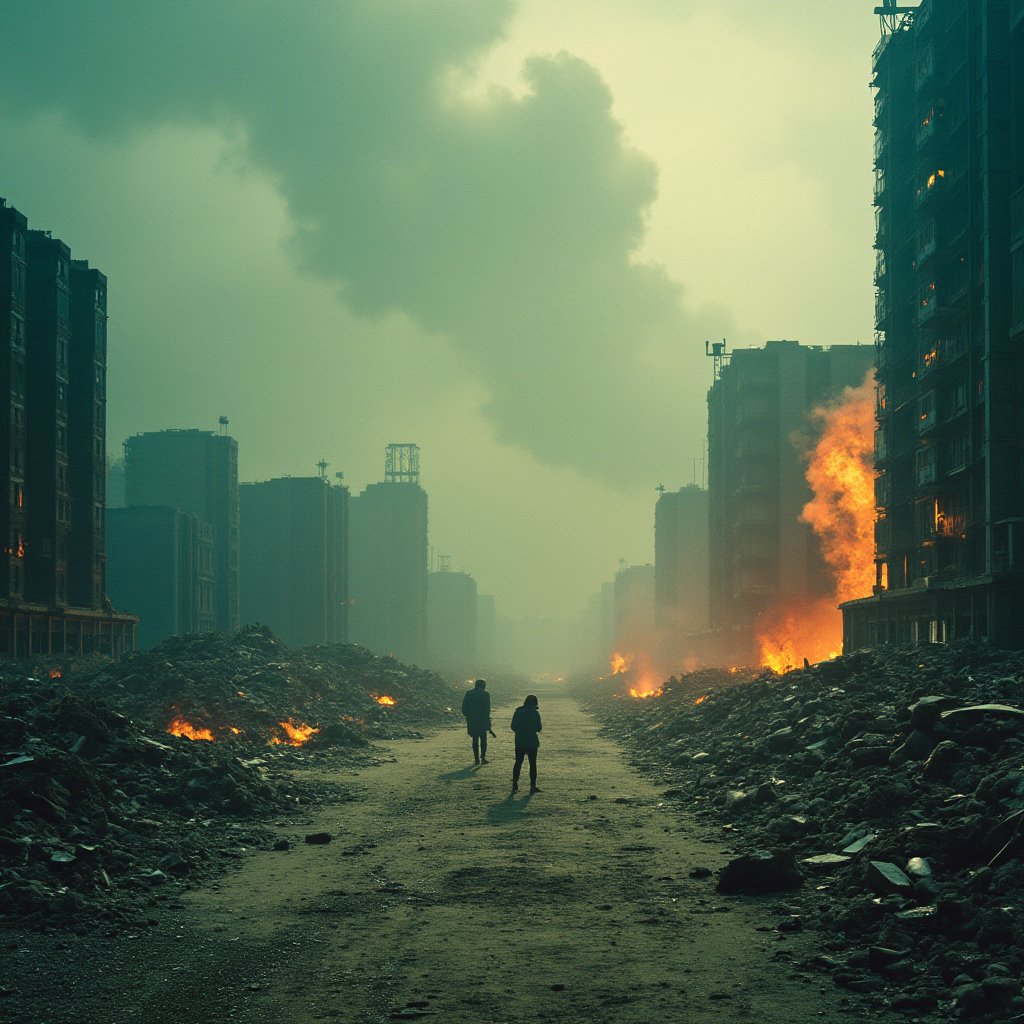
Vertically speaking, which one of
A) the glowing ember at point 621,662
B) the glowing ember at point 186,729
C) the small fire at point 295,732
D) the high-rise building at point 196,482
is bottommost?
the glowing ember at point 621,662

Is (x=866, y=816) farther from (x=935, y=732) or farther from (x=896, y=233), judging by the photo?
(x=896, y=233)

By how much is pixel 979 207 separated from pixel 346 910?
148 ft

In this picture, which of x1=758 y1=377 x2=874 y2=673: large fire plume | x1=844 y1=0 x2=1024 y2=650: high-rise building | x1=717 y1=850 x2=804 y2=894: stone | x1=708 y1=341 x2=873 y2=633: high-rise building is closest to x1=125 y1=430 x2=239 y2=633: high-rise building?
x1=708 y1=341 x2=873 y2=633: high-rise building

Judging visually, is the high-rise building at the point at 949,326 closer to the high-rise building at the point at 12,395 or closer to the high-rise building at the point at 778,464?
the high-rise building at the point at 778,464

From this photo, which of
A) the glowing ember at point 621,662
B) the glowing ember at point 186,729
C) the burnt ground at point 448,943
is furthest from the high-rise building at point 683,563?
the burnt ground at point 448,943

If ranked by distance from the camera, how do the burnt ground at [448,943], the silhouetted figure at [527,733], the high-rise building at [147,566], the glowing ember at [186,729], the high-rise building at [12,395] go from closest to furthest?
the burnt ground at [448,943]
the silhouetted figure at [527,733]
the glowing ember at [186,729]
the high-rise building at [12,395]
the high-rise building at [147,566]

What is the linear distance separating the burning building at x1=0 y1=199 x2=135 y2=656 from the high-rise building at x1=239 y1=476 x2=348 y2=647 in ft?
151

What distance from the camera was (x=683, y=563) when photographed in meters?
168

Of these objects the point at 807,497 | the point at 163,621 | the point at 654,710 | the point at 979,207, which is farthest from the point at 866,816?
the point at 163,621

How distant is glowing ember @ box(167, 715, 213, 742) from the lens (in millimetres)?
33438

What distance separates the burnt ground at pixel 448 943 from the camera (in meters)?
8.32

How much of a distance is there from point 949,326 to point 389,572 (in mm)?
144938

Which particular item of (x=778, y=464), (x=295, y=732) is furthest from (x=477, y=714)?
(x=778, y=464)

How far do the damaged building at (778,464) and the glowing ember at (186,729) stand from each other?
69.7 metres
